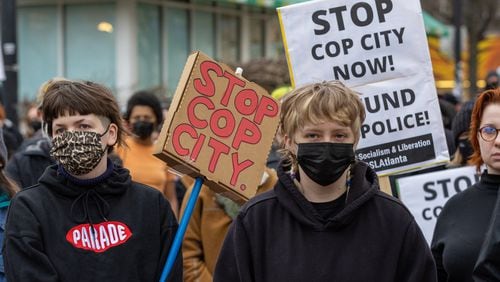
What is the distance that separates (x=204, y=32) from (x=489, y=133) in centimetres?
1467

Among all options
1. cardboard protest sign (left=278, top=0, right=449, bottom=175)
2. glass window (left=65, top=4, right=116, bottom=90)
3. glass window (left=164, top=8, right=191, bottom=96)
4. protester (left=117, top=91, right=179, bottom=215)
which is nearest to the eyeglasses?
cardboard protest sign (left=278, top=0, right=449, bottom=175)

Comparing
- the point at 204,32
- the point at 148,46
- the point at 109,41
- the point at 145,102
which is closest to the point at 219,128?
the point at 145,102

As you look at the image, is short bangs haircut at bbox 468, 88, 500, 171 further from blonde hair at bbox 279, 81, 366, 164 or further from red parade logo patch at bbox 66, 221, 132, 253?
red parade logo patch at bbox 66, 221, 132, 253

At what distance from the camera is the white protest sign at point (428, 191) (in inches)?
201

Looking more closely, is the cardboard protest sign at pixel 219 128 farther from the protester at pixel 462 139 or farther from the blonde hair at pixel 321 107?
the protester at pixel 462 139

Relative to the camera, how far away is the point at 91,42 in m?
16.3

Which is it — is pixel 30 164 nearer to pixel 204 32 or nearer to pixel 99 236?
pixel 99 236

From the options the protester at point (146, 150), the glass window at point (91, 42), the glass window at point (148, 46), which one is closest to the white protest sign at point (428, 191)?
the protester at point (146, 150)

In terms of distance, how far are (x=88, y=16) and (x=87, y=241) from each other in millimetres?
13155

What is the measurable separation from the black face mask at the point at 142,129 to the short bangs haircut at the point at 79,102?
301 cm

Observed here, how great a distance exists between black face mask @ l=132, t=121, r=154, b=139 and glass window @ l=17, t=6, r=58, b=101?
9898 mm

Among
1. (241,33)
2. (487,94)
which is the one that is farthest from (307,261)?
(241,33)

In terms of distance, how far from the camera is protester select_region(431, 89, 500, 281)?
3.90 meters

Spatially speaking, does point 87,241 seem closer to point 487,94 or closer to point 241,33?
point 487,94
